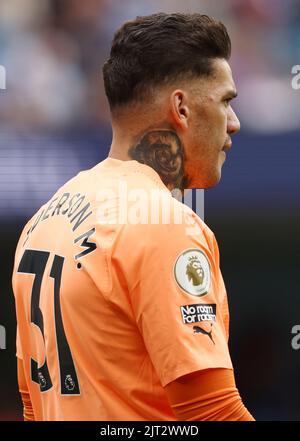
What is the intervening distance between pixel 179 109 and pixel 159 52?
0.51 feet

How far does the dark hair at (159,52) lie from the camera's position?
6.56 ft

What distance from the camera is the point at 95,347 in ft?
5.74

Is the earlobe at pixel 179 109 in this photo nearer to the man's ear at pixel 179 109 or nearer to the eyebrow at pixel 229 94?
the man's ear at pixel 179 109

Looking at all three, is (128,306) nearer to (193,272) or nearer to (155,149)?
(193,272)

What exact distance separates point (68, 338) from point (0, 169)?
9.27 feet

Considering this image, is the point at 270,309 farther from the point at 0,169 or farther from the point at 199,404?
the point at 199,404

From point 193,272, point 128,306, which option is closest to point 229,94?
point 193,272

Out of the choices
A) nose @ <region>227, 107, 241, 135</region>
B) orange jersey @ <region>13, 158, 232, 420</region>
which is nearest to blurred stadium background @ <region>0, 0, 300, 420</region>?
nose @ <region>227, 107, 241, 135</region>

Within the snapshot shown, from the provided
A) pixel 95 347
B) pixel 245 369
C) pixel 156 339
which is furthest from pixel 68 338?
pixel 245 369

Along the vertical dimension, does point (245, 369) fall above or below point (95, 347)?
below

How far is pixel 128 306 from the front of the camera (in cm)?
173

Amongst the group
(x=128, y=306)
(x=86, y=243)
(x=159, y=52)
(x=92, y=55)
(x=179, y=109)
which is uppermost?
(x=92, y=55)

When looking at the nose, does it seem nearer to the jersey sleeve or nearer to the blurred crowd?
the jersey sleeve

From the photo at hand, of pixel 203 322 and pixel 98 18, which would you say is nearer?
pixel 203 322
